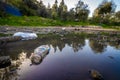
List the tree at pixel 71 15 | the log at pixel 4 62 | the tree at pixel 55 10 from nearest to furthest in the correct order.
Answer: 1. the log at pixel 4 62
2. the tree at pixel 55 10
3. the tree at pixel 71 15

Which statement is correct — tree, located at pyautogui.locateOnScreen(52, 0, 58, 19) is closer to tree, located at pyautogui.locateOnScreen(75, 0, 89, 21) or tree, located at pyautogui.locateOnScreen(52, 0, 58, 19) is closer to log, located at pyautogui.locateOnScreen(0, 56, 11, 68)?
tree, located at pyautogui.locateOnScreen(75, 0, 89, 21)

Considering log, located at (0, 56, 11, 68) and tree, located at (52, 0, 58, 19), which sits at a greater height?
tree, located at (52, 0, 58, 19)

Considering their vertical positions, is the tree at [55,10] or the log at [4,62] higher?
the tree at [55,10]

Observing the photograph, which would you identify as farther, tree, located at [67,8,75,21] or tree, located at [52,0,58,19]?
tree, located at [67,8,75,21]

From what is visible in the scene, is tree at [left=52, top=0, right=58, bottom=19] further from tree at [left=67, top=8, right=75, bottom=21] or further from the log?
the log

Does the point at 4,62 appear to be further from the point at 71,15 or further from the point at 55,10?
the point at 55,10

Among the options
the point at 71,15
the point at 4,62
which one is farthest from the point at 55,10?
the point at 4,62

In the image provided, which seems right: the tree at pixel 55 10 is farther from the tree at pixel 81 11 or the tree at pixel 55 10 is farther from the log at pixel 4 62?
the log at pixel 4 62

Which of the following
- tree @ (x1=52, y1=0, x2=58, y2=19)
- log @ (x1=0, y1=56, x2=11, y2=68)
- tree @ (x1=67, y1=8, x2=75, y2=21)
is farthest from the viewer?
tree @ (x1=67, y1=8, x2=75, y2=21)

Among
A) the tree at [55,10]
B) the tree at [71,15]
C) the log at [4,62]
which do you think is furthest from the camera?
the tree at [71,15]

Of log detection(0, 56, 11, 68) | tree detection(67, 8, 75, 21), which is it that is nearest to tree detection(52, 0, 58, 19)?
tree detection(67, 8, 75, 21)

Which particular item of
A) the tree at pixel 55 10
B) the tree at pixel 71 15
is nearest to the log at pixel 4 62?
the tree at pixel 55 10

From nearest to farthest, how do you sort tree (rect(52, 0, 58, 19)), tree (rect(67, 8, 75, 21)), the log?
the log → tree (rect(52, 0, 58, 19)) → tree (rect(67, 8, 75, 21))

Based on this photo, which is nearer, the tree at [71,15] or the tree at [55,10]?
the tree at [55,10]
